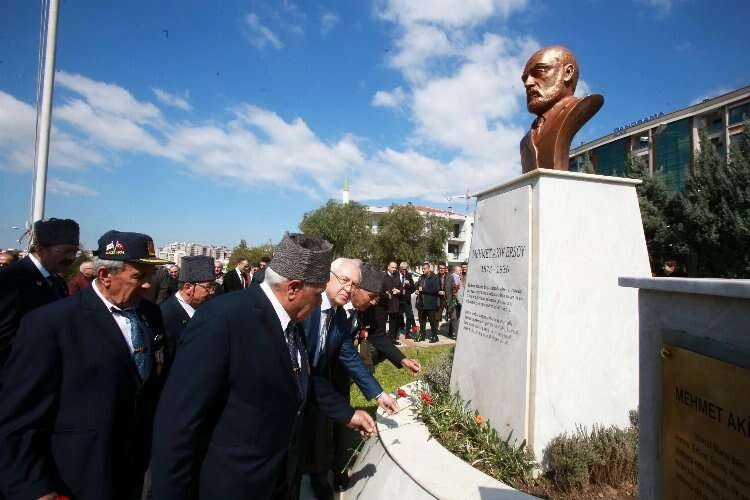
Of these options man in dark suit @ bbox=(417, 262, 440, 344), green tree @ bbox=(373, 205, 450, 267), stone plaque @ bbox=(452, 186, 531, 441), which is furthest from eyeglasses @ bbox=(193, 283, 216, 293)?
green tree @ bbox=(373, 205, 450, 267)

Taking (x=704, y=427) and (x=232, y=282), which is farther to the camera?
(x=232, y=282)

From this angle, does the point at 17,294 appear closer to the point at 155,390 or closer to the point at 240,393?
the point at 155,390

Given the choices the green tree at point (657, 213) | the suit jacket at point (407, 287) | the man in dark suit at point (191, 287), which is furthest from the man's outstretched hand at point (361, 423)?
the green tree at point (657, 213)

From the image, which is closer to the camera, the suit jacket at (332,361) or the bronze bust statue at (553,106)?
the suit jacket at (332,361)

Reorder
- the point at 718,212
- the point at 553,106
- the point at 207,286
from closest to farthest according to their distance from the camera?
the point at 207,286 < the point at 553,106 < the point at 718,212

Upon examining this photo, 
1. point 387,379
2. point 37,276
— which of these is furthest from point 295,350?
point 387,379

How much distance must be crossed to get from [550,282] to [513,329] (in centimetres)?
49

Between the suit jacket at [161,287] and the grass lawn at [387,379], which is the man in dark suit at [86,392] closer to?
the grass lawn at [387,379]

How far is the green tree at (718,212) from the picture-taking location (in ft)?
53.6

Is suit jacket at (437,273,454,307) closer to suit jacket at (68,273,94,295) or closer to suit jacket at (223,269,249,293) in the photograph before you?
suit jacket at (223,269,249,293)

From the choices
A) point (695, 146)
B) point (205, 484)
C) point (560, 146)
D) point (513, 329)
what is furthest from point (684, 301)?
point (695, 146)

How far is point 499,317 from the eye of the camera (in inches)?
147

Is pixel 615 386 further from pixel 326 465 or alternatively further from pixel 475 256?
pixel 326 465

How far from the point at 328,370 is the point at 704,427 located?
261cm
